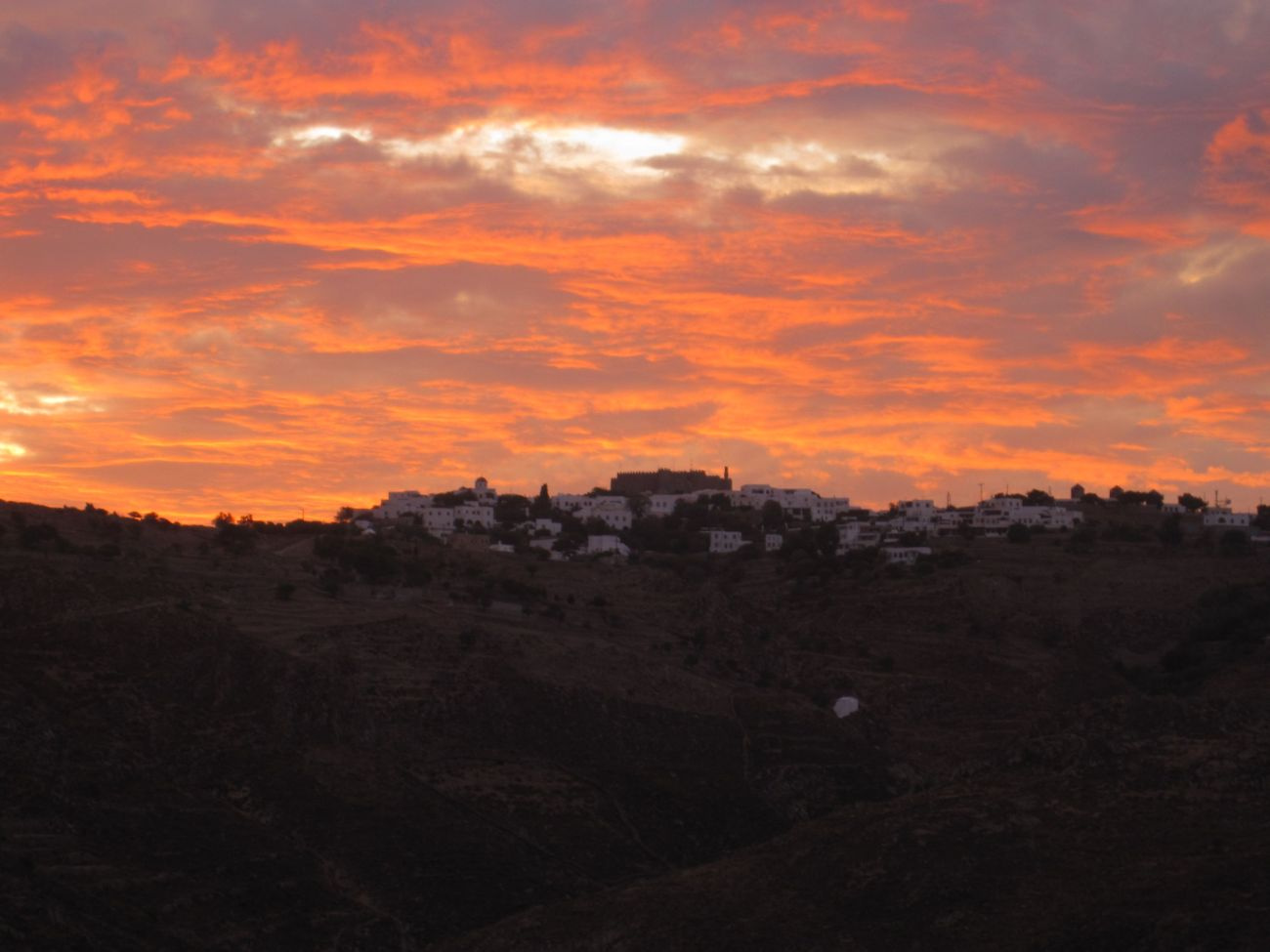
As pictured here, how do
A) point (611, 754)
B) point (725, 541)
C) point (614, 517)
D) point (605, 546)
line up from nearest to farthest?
1. point (611, 754)
2. point (605, 546)
3. point (725, 541)
4. point (614, 517)

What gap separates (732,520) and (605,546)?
2194cm

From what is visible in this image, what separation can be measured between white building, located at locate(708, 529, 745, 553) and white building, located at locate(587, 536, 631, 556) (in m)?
7.45

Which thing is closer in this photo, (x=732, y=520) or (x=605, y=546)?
(x=605, y=546)

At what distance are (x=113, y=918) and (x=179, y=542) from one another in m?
53.2

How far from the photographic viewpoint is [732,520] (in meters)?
159

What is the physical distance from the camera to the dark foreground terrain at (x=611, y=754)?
3888 cm

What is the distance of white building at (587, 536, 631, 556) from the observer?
139 meters

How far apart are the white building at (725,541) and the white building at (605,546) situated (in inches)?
A: 293

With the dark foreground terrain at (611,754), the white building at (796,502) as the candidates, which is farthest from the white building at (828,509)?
the dark foreground terrain at (611,754)

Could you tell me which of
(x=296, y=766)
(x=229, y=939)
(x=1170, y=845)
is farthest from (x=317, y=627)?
(x=1170, y=845)

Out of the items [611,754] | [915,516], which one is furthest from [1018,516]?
[611,754]

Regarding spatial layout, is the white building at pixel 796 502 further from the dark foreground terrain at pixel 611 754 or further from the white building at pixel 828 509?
the dark foreground terrain at pixel 611 754

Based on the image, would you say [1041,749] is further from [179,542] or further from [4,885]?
[179,542]

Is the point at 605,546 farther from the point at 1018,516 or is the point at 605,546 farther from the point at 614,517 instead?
the point at 1018,516
